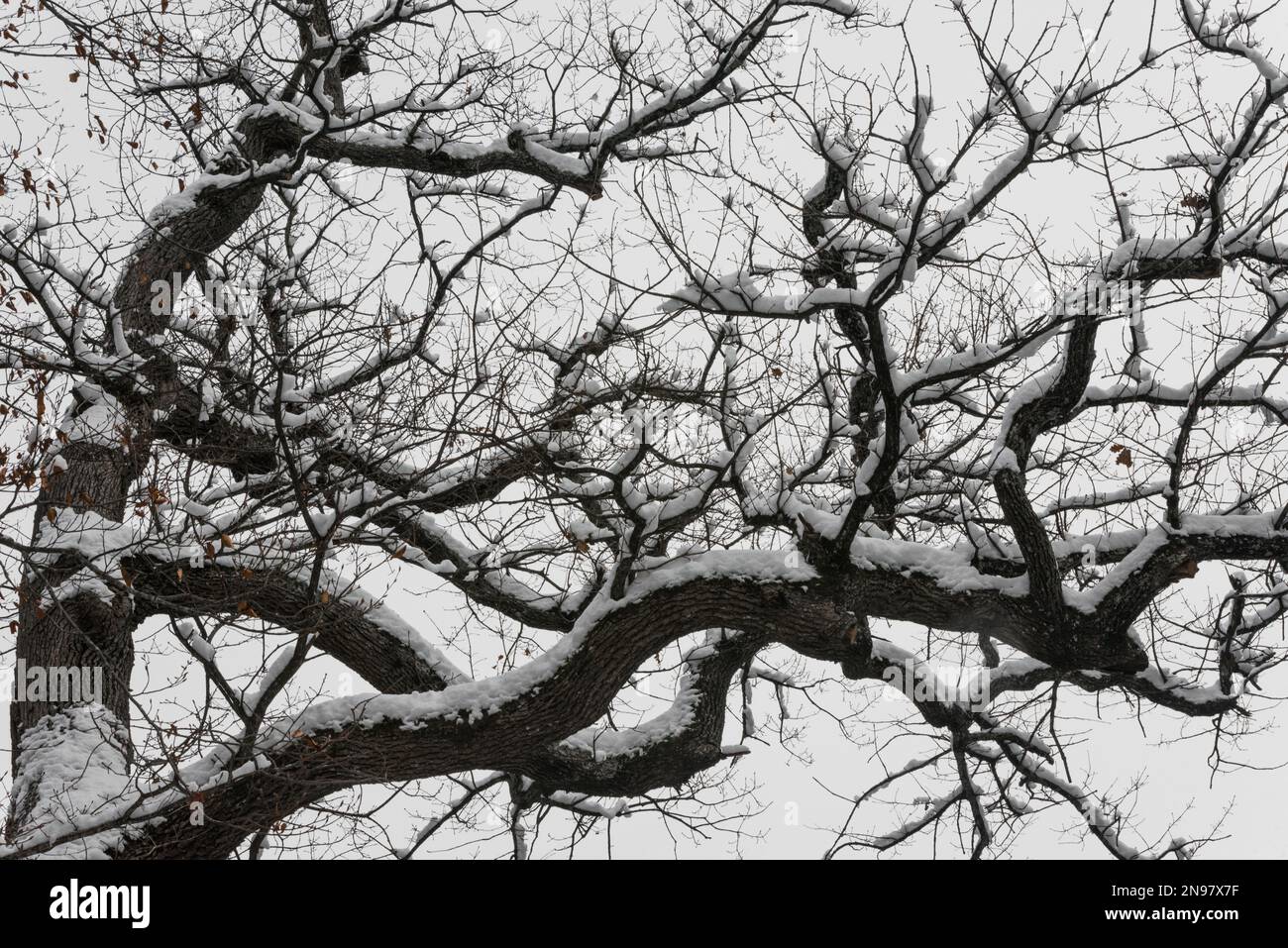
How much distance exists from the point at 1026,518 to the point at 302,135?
594 cm

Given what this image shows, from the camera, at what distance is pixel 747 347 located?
5.54 m

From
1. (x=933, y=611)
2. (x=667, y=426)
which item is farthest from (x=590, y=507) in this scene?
(x=933, y=611)

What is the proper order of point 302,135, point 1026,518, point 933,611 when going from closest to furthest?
point 1026,518
point 933,611
point 302,135

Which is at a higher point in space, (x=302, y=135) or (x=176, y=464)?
(x=302, y=135)

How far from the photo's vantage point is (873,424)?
6.67m

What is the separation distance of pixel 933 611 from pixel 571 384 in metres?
2.36

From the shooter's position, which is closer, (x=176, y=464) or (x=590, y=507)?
(x=176, y=464)

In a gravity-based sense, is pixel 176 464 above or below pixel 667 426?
below
